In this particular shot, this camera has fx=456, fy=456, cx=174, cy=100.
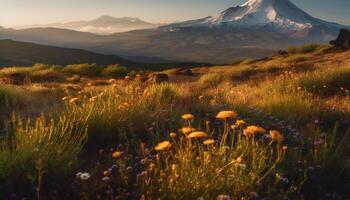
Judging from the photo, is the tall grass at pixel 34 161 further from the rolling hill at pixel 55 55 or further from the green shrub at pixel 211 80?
the rolling hill at pixel 55 55

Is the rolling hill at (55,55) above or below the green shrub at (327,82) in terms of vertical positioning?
below

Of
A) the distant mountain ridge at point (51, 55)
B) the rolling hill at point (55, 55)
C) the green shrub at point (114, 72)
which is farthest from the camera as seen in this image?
the distant mountain ridge at point (51, 55)

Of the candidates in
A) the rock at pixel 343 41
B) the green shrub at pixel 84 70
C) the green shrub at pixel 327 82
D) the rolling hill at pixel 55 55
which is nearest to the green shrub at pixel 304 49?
the rock at pixel 343 41

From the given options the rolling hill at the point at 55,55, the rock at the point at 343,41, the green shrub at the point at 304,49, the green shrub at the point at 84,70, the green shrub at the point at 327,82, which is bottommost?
the rolling hill at the point at 55,55

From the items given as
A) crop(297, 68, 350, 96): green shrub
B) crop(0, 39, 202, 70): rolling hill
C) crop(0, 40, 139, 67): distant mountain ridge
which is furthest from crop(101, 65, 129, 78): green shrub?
crop(0, 40, 139, 67): distant mountain ridge

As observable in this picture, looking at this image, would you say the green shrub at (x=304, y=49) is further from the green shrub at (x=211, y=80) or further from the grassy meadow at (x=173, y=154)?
the grassy meadow at (x=173, y=154)

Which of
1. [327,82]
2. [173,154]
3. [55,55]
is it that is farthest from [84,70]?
[55,55]

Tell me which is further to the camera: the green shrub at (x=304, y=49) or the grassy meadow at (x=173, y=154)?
the green shrub at (x=304, y=49)

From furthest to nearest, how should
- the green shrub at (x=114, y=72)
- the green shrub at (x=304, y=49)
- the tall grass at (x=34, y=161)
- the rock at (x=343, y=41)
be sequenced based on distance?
the green shrub at (x=304, y=49), the rock at (x=343, y=41), the green shrub at (x=114, y=72), the tall grass at (x=34, y=161)

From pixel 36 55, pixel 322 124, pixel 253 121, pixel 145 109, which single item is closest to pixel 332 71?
pixel 322 124

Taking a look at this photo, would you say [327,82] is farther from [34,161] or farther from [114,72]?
[114,72]

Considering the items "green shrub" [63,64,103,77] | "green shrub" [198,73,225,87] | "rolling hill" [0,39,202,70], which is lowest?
"rolling hill" [0,39,202,70]

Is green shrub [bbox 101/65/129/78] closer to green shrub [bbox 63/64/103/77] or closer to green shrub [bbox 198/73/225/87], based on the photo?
green shrub [bbox 63/64/103/77]

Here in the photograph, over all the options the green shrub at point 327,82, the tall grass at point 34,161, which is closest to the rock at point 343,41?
the green shrub at point 327,82
